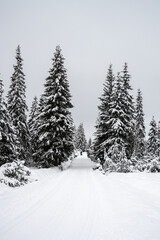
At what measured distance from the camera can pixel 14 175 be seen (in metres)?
9.48

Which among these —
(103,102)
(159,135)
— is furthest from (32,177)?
(159,135)

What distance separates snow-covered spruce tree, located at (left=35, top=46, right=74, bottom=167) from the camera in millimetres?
17875

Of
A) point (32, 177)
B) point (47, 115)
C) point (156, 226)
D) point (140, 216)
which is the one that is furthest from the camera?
point (47, 115)

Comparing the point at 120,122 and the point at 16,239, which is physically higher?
the point at 120,122

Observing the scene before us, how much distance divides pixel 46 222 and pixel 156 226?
2.72 m

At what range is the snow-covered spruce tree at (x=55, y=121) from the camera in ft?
58.6

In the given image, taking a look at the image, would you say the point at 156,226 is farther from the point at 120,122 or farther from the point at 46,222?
the point at 120,122

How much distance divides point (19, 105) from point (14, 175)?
1213 cm

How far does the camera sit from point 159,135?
30469 millimetres

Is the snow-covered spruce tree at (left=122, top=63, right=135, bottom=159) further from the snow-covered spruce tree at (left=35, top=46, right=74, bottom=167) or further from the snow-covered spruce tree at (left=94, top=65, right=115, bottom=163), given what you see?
the snow-covered spruce tree at (left=35, top=46, right=74, bottom=167)

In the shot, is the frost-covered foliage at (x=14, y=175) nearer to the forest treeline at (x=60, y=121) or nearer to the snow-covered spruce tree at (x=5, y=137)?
the snow-covered spruce tree at (x=5, y=137)

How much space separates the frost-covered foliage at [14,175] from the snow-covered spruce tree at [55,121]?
725 cm

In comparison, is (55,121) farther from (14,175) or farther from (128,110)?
(128,110)

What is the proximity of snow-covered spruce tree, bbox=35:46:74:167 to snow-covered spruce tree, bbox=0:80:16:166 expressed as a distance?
3.74 metres
